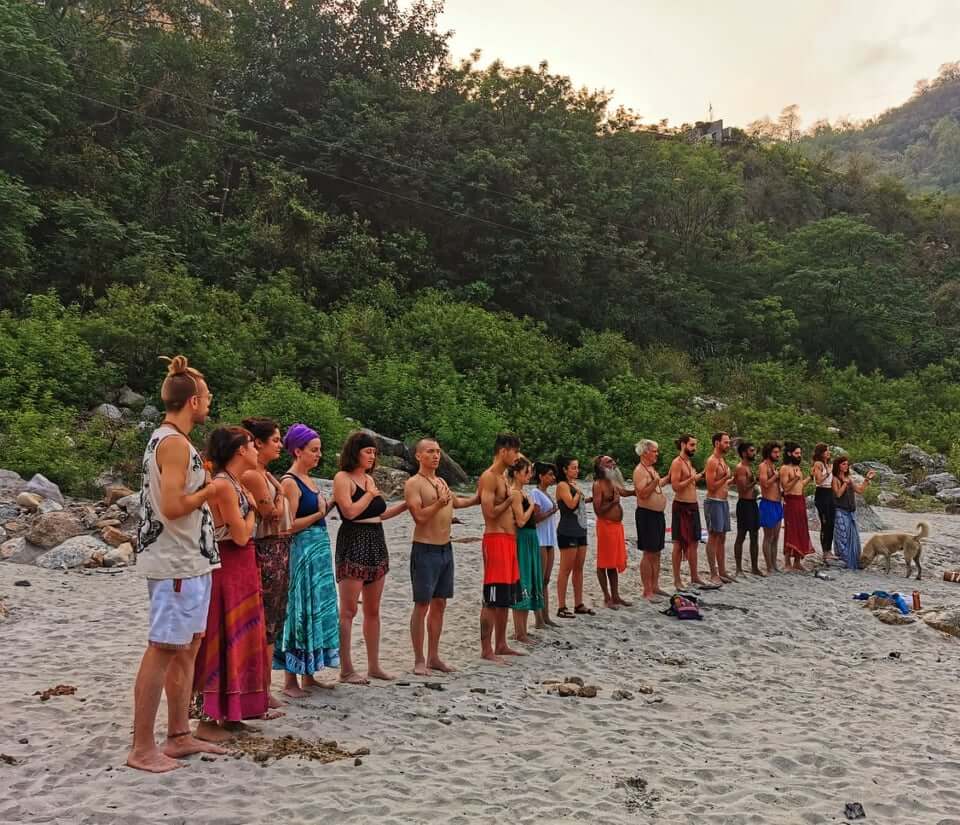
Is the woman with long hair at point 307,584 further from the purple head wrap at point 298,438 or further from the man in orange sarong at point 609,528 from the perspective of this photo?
the man in orange sarong at point 609,528

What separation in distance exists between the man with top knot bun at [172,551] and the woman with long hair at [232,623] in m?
0.30

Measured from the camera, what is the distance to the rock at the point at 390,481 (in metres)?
14.3

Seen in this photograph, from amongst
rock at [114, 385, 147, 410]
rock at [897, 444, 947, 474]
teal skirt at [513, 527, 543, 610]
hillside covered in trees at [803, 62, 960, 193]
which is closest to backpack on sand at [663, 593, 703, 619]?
teal skirt at [513, 527, 543, 610]

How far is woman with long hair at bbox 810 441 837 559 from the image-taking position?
1146 cm

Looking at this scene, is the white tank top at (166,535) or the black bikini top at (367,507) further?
the black bikini top at (367,507)

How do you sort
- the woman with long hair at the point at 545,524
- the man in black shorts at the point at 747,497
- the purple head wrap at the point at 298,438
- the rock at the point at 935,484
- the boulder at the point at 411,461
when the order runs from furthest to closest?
the rock at the point at 935,484 < the boulder at the point at 411,461 < the man in black shorts at the point at 747,497 < the woman with long hair at the point at 545,524 < the purple head wrap at the point at 298,438

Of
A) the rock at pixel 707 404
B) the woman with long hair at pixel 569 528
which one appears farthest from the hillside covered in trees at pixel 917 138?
the woman with long hair at pixel 569 528

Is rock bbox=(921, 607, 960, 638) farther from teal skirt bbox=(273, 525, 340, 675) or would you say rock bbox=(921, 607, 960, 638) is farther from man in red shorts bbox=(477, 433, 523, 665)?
teal skirt bbox=(273, 525, 340, 675)

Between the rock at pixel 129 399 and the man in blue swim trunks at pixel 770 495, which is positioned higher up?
the rock at pixel 129 399

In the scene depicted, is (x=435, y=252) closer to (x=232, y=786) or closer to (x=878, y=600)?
(x=878, y=600)

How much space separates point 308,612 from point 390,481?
9521 mm

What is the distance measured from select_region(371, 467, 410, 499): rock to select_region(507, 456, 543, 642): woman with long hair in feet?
23.9

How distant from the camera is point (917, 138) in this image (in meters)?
107

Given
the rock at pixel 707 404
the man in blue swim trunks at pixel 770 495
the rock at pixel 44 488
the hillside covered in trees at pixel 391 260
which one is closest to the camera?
the man in blue swim trunks at pixel 770 495
